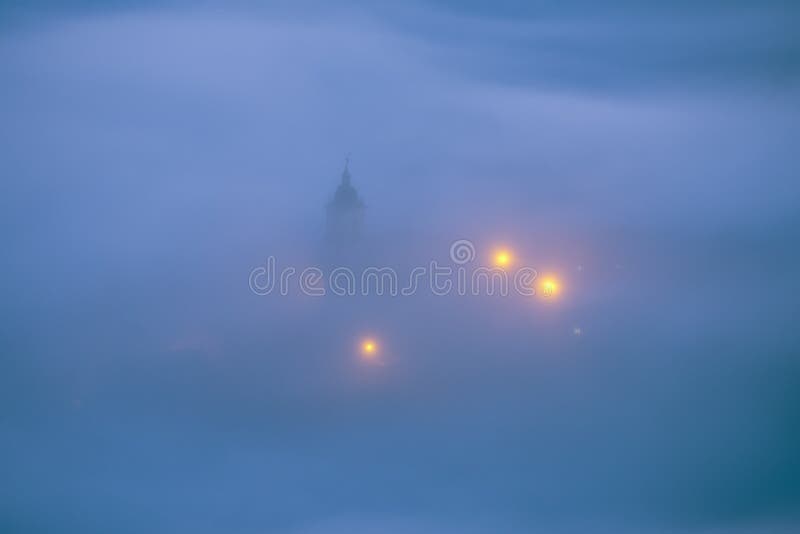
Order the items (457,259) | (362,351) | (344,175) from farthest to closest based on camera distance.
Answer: (344,175)
(457,259)
(362,351)

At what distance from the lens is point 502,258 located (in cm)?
1313

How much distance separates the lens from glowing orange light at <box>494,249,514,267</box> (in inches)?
513

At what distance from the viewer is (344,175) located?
1709 centimetres

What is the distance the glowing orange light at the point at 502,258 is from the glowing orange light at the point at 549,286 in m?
0.83

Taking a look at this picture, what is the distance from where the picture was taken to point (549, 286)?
12.7m

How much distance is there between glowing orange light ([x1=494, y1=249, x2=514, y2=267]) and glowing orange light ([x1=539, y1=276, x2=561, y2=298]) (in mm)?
826

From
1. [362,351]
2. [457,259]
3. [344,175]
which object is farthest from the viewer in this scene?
[344,175]

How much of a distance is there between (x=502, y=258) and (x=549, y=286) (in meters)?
1.17

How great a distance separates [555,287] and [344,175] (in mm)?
7174

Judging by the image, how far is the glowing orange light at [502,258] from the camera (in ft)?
42.7

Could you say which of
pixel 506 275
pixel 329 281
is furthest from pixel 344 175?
pixel 506 275

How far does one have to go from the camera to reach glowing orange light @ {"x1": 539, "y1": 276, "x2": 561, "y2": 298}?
41.5 feet

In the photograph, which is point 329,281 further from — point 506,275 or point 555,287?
point 555,287

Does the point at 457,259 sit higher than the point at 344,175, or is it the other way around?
the point at 344,175
